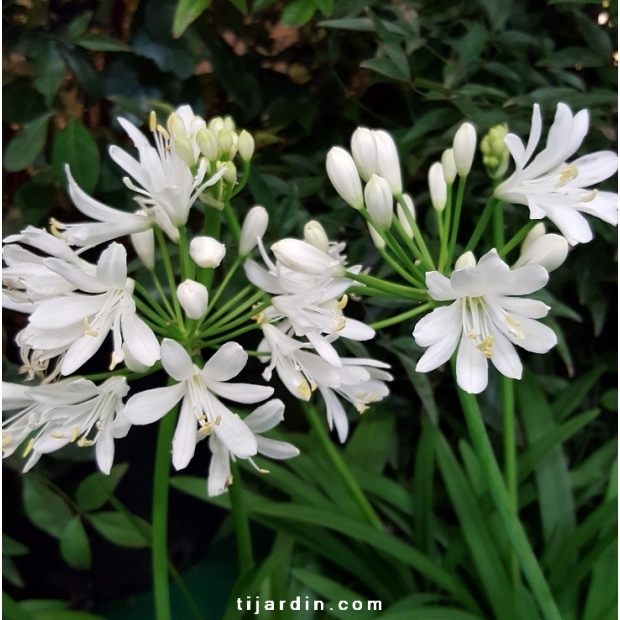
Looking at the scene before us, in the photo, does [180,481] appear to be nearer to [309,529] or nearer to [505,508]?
[309,529]

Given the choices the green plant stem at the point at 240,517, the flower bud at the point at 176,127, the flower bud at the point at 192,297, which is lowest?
the green plant stem at the point at 240,517

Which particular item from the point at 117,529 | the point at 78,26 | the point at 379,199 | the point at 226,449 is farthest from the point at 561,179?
the point at 117,529

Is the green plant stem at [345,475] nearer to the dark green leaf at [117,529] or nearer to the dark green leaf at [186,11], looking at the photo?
the dark green leaf at [117,529]

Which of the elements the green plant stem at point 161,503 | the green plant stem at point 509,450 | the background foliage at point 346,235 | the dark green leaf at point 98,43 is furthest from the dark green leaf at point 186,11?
the green plant stem at point 509,450

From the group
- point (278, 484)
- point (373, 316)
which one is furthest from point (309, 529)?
point (373, 316)

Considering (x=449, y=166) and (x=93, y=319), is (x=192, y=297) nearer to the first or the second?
(x=93, y=319)

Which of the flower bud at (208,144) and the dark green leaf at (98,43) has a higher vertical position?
the dark green leaf at (98,43)

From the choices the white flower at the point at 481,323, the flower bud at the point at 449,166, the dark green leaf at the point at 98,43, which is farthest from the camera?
the dark green leaf at the point at 98,43
